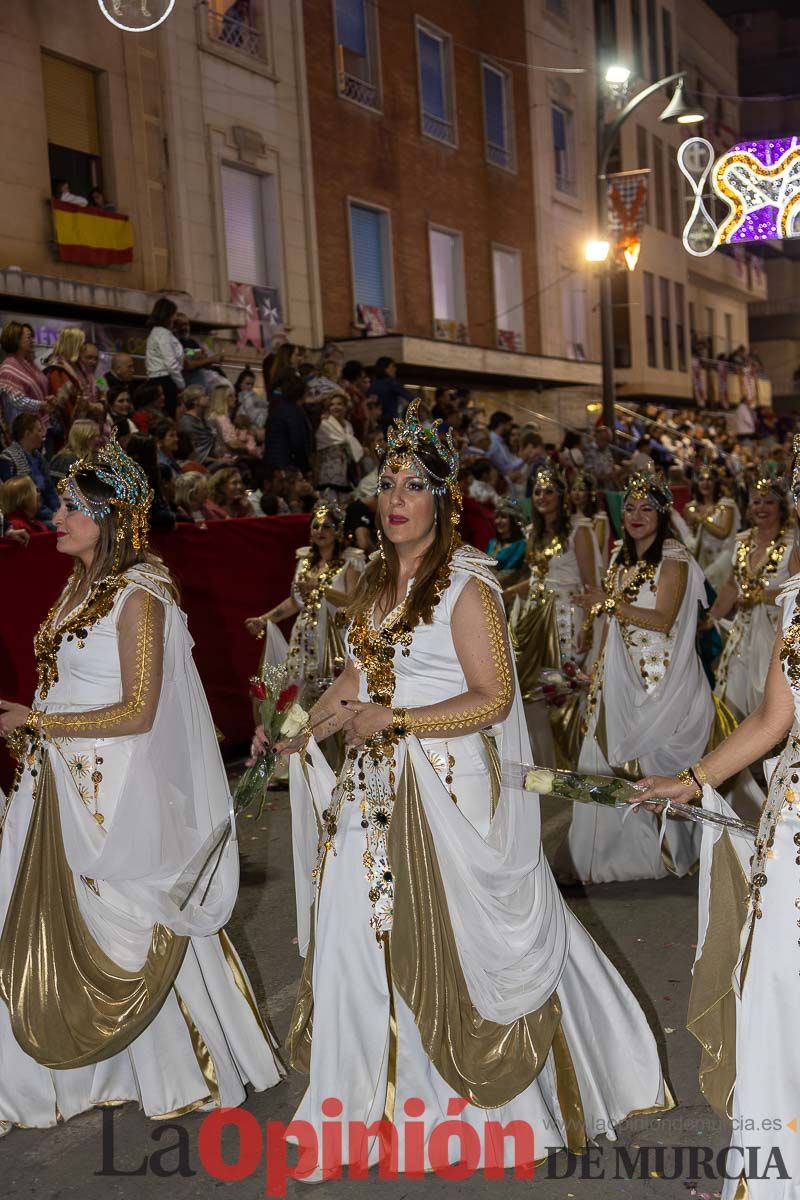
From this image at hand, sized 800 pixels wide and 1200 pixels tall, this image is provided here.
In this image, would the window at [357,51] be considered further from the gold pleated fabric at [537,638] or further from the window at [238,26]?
the gold pleated fabric at [537,638]

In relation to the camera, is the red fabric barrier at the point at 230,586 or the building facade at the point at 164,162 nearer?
the red fabric barrier at the point at 230,586

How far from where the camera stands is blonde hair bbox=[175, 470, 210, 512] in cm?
1014

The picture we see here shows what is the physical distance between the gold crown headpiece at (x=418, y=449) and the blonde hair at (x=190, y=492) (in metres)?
6.19

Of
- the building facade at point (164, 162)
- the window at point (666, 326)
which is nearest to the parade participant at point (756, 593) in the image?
the building facade at point (164, 162)

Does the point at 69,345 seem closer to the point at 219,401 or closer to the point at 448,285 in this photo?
the point at 219,401

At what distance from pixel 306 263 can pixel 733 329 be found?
28.4 metres

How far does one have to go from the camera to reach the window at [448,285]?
23234 millimetres

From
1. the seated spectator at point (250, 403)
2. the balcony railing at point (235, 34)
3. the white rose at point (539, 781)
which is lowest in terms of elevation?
the white rose at point (539, 781)

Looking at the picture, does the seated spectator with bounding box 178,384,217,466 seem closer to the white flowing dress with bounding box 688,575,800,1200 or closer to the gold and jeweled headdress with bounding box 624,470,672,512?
the gold and jeweled headdress with bounding box 624,470,672,512

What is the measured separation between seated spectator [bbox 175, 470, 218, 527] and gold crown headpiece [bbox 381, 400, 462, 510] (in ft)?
19.9

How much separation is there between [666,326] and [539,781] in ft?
108

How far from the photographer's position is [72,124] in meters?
14.7

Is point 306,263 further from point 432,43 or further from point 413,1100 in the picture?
point 413,1100

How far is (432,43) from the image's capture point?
2338 centimetres
